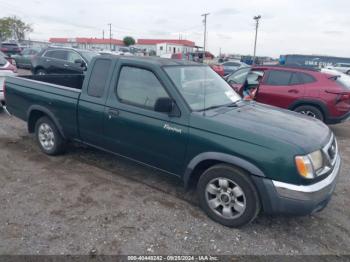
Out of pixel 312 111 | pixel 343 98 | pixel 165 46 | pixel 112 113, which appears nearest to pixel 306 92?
pixel 312 111

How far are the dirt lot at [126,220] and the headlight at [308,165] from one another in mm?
818

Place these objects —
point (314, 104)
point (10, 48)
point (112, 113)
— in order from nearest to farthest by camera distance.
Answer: point (112, 113), point (314, 104), point (10, 48)

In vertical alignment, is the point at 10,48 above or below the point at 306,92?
above

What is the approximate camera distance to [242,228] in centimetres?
326

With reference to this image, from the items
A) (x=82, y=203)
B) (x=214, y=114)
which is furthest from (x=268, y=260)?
(x=82, y=203)

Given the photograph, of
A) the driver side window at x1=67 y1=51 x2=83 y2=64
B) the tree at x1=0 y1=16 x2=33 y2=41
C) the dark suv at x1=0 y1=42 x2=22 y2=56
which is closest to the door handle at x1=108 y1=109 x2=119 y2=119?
the driver side window at x1=67 y1=51 x2=83 y2=64

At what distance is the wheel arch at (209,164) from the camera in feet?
9.62

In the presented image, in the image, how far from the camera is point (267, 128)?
3.12 m

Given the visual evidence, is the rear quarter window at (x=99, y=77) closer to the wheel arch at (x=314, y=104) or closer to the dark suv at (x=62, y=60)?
the wheel arch at (x=314, y=104)

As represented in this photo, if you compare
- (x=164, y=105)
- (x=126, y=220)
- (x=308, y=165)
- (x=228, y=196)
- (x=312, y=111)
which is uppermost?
(x=164, y=105)

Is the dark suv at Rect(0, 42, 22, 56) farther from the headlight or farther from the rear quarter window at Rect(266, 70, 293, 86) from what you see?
the headlight

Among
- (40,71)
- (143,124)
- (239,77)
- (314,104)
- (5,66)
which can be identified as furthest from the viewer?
(40,71)

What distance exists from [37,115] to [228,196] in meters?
3.73

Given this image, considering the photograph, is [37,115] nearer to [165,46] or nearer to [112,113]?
[112,113]
